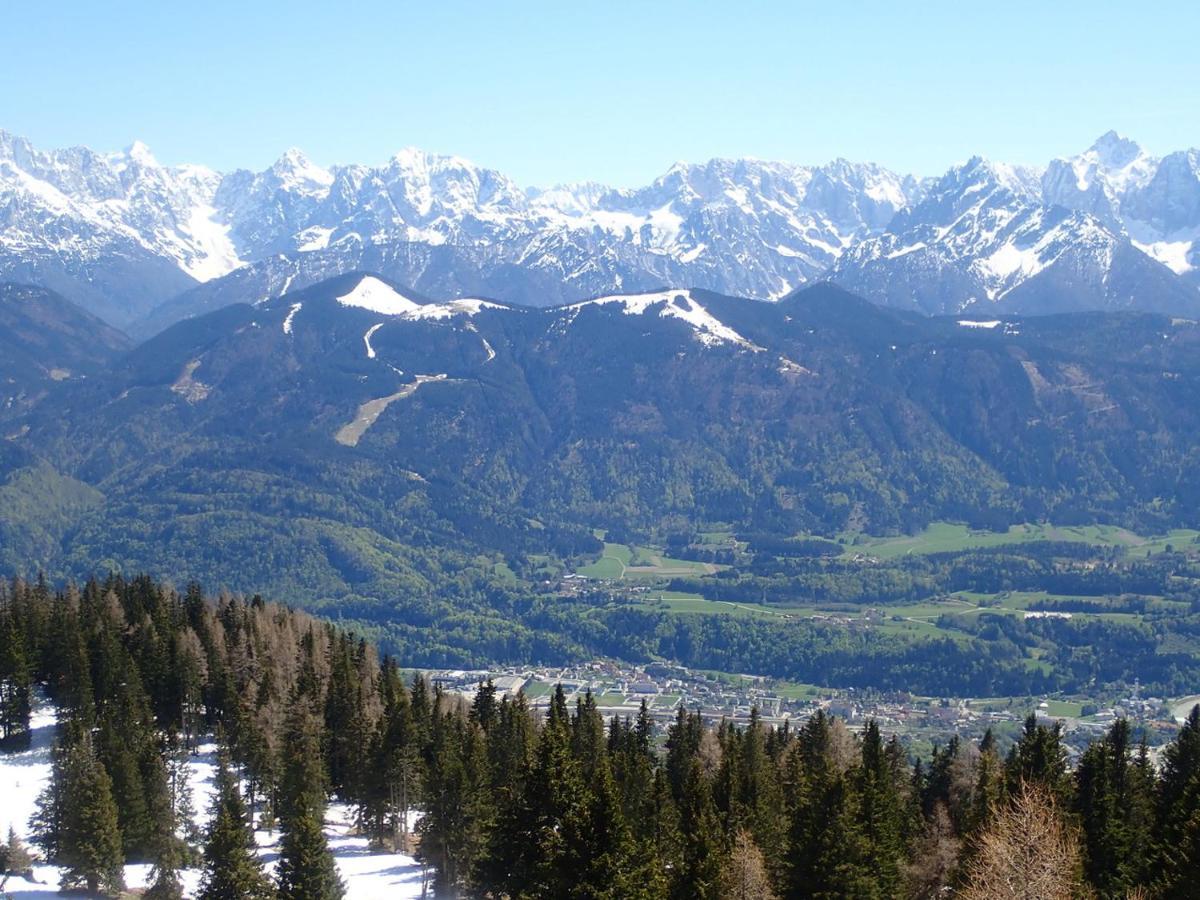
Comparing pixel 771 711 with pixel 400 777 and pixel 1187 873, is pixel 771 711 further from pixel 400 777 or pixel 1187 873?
pixel 1187 873

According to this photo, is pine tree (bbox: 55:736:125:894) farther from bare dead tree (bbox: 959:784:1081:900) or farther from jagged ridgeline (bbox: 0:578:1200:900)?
bare dead tree (bbox: 959:784:1081:900)

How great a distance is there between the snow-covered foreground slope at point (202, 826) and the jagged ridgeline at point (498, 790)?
1.30 metres

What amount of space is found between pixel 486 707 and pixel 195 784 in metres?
22.1

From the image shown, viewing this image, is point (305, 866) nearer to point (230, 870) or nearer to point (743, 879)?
point (230, 870)

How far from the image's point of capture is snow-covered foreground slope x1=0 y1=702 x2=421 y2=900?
73.4m

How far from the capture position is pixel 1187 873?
50.5m

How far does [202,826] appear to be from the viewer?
268ft

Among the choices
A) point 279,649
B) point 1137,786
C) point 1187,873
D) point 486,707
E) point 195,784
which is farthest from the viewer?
point 279,649

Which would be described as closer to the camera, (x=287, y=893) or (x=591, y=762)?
(x=287, y=893)

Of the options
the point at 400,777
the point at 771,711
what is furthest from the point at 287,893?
the point at 771,711

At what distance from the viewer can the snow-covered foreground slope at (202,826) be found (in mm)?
73438

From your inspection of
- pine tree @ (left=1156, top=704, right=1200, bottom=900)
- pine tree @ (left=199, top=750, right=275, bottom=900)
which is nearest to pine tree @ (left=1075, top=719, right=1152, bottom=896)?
pine tree @ (left=1156, top=704, right=1200, bottom=900)

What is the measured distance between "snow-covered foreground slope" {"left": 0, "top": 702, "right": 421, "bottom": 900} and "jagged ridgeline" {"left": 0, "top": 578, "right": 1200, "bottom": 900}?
1.30m

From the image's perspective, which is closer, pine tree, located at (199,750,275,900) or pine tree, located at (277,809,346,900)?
Answer: pine tree, located at (199,750,275,900)
